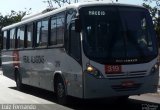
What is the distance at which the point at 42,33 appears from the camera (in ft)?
54.6

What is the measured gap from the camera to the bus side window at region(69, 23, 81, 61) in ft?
42.1

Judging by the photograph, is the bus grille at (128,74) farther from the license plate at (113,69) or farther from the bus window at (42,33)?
the bus window at (42,33)

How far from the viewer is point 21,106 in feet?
45.9

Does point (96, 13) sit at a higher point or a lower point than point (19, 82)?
higher

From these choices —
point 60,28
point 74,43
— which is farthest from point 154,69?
point 60,28

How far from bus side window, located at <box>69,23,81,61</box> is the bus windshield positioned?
0.32 m

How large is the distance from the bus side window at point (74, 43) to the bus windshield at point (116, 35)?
1.04ft

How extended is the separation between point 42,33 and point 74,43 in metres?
3.66

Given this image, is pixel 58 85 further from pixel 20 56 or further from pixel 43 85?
pixel 20 56

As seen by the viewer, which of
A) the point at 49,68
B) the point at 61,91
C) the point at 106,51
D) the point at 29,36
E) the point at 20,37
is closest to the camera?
the point at 106,51

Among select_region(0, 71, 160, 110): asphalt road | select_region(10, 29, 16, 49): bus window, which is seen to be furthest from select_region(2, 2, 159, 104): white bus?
select_region(10, 29, 16, 49): bus window

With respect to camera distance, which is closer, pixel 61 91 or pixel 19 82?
pixel 61 91

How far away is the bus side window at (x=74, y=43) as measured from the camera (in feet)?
42.1

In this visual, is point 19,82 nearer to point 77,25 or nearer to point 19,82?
point 19,82
